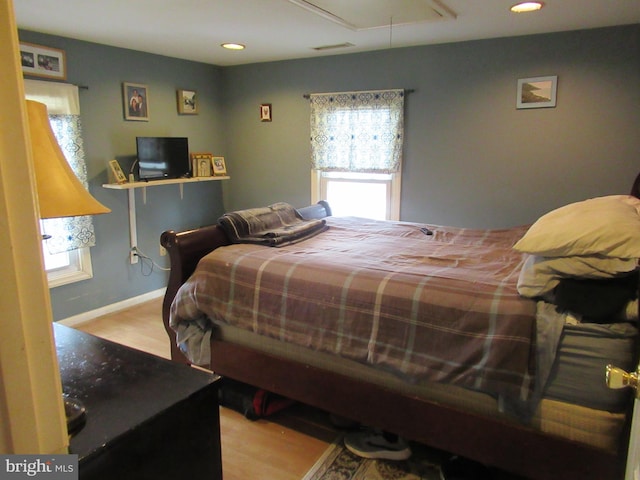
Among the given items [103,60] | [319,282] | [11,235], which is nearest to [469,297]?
[319,282]

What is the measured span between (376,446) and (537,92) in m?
2.78

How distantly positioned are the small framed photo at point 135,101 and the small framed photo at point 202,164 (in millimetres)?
587

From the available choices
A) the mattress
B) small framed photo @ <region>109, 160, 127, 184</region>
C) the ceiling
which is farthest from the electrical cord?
the mattress

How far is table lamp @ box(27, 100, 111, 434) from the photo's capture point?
91cm

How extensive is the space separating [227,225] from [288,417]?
1.15m

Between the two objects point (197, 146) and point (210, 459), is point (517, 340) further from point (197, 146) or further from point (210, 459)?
point (197, 146)

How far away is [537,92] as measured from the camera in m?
3.34

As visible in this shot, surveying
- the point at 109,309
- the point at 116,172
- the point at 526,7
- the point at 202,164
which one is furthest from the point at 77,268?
the point at 526,7

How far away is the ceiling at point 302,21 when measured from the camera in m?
2.60

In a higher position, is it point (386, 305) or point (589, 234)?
point (589, 234)

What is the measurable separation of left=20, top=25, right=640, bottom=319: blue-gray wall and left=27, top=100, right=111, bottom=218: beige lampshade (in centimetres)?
291

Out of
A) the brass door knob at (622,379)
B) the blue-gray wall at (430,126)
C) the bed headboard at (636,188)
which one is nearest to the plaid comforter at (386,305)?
the brass door knob at (622,379)

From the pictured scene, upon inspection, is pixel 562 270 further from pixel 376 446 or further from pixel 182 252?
pixel 182 252

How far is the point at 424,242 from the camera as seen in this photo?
2799 millimetres
